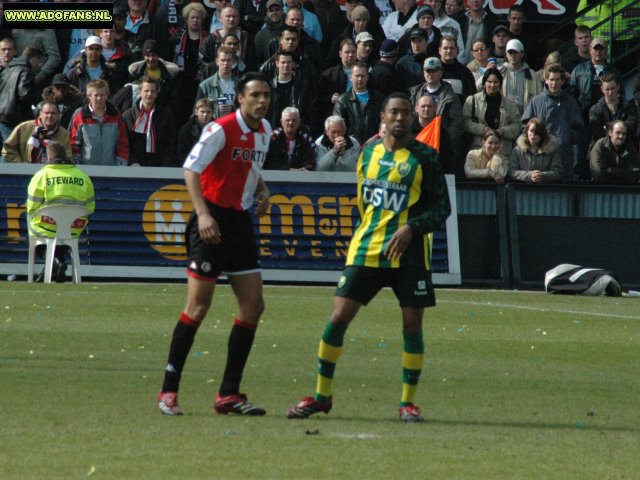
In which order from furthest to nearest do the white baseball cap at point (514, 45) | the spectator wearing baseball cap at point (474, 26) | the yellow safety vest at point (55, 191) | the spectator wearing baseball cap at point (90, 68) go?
the spectator wearing baseball cap at point (474, 26)
the white baseball cap at point (514, 45)
the spectator wearing baseball cap at point (90, 68)
the yellow safety vest at point (55, 191)

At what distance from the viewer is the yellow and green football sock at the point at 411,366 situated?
8.55 metres

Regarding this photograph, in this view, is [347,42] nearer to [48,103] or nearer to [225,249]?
[48,103]

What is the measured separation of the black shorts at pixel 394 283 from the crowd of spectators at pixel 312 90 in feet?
34.9

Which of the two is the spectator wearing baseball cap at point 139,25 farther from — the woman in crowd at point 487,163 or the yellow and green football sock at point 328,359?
the yellow and green football sock at point 328,359

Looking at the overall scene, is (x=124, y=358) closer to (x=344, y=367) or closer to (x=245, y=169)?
(x=344, y=367)

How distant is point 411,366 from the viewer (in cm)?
860

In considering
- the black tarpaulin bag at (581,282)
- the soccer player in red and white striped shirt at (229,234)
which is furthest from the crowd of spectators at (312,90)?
the soccer player in red and white striped shirt at (229,234)

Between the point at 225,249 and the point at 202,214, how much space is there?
37cm

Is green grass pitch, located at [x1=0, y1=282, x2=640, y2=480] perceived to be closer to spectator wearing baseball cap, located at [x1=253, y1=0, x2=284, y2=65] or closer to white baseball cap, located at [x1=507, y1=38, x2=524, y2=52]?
white baseball cap, located at [x1=507, y1=38, x2=524, y2=52]

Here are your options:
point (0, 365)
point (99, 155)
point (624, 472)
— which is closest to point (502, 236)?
point (99, 155)

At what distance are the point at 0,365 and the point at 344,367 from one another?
2644 mm

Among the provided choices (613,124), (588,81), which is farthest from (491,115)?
(588,81)

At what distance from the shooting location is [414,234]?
27.8 ft

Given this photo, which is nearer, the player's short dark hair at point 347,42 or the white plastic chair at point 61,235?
the white plastic chair at point 61,235
